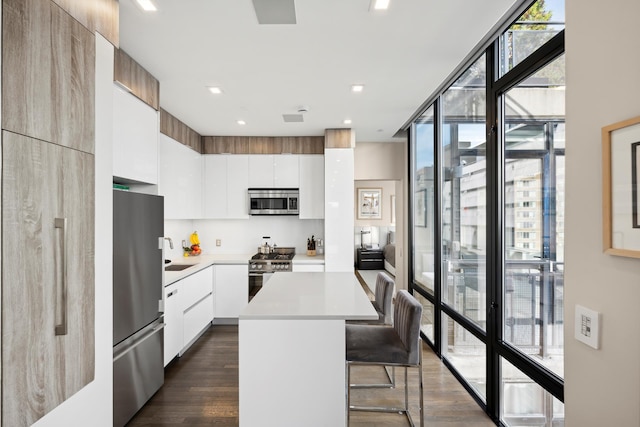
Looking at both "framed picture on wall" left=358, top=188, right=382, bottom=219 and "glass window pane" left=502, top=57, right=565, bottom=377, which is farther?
"framed picture on wall" left=358, top=188, right=382, bottom=219

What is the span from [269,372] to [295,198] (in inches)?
123

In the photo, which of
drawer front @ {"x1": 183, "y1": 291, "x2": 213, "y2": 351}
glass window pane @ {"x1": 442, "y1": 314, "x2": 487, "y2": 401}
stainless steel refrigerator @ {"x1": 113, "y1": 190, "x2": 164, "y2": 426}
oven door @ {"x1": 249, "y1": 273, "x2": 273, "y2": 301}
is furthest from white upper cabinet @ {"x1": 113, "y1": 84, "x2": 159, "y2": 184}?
glass window pane @ {"x1": 442, "y1": 314, "x2": 487, "y2": 401}

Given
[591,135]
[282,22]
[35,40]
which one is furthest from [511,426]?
[35,40]

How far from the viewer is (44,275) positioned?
135cm

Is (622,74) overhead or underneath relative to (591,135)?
overhead

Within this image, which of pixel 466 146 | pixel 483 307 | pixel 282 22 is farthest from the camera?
pixel 466 146

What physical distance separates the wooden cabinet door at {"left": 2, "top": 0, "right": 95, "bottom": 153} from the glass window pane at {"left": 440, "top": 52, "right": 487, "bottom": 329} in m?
2.50

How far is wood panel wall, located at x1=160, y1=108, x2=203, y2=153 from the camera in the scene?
148 inches

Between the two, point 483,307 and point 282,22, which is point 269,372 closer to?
point 483,307

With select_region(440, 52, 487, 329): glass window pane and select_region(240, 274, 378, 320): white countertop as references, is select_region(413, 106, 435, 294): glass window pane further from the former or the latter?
select_region(240, 274, 378, 320): white countertop

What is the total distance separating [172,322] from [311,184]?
2598 mm

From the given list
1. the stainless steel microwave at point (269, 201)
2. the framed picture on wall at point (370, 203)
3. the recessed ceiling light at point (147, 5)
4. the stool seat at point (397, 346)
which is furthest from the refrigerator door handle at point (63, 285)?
the framed picture on wall at point (370, 203)

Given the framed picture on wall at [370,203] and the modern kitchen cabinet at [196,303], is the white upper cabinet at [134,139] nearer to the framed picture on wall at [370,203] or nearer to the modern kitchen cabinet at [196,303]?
the modern kitchen cabinet at [196,303]

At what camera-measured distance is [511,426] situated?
86.1 inches
